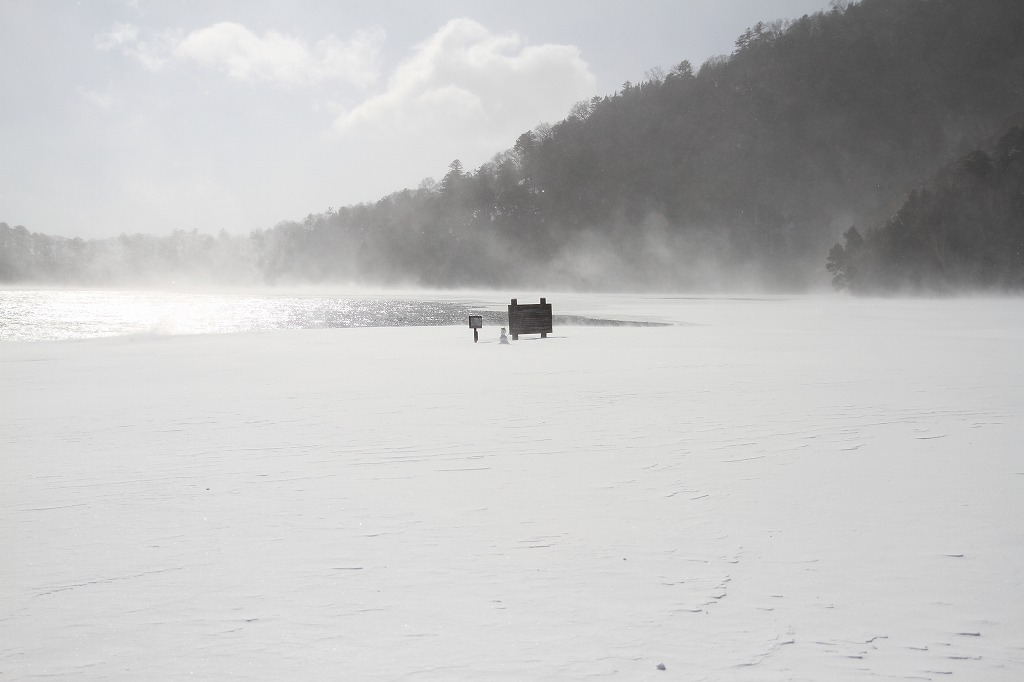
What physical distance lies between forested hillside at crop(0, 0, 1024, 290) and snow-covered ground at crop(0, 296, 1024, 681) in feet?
422

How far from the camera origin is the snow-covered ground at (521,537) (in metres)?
3.62

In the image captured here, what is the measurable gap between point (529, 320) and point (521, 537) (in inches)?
837

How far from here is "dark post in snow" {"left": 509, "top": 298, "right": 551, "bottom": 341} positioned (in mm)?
26109

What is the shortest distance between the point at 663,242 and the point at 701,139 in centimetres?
2646

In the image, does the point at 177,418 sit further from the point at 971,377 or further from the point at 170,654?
the point at 971,377

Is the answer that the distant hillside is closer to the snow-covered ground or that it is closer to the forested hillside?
the forested hillside

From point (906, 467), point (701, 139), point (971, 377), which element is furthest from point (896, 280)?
point (701, 139)

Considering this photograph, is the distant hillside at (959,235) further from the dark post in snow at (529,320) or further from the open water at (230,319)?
the dark post in snow at (529,320)

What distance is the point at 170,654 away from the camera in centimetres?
361

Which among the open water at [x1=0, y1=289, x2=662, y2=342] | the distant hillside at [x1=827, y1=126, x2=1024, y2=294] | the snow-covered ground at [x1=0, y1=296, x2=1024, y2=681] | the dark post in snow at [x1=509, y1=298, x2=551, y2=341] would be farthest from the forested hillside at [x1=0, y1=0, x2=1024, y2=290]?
the snow-covered ground at [x1=0, y1=296, x2=1024, y2=681]

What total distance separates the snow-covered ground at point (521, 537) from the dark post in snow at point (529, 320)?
47.5 ft

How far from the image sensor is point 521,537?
519 cm

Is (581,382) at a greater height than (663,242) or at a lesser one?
lesser

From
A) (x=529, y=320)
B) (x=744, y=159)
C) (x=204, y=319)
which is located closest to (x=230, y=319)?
(x=204, y=319)
